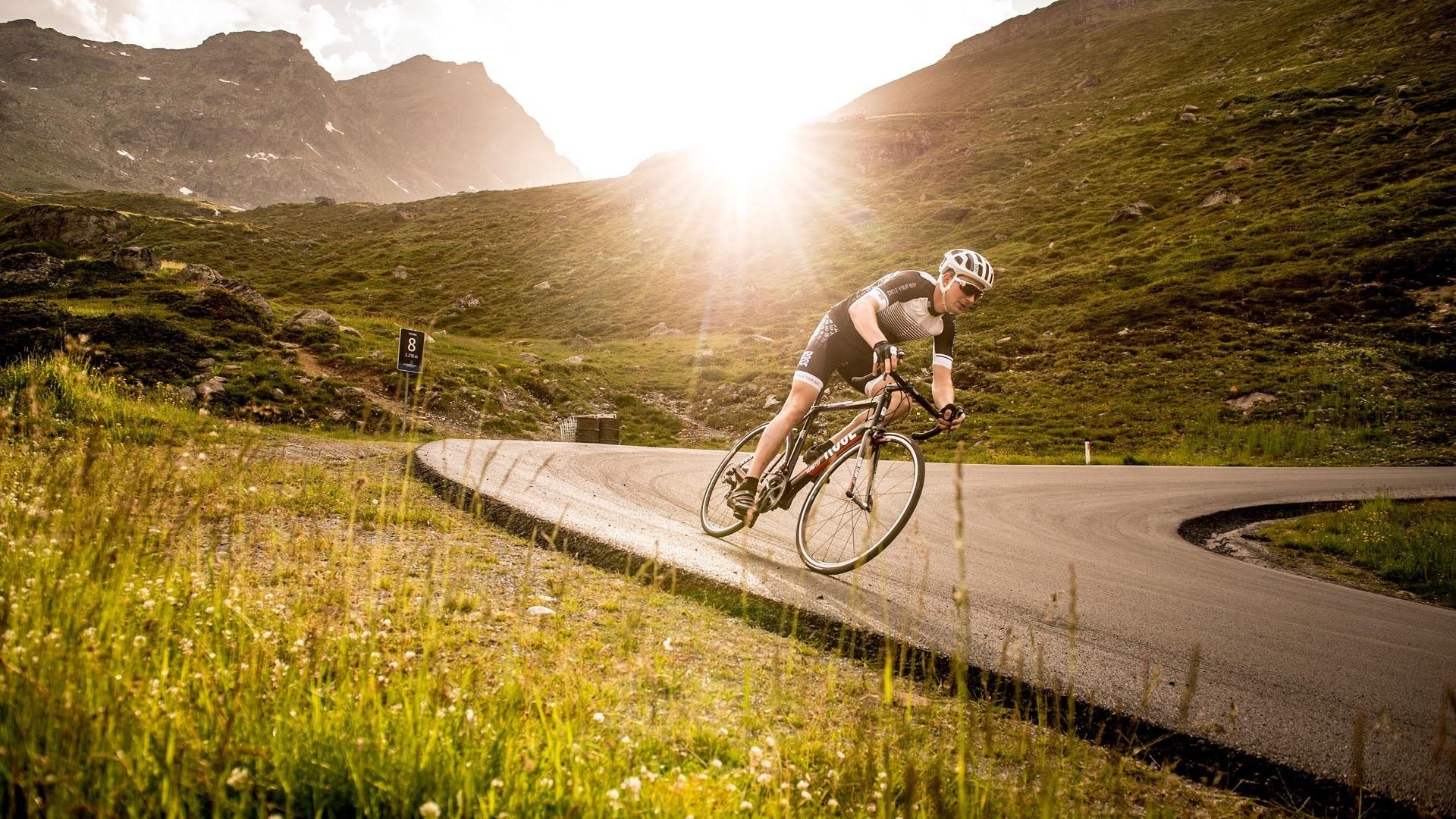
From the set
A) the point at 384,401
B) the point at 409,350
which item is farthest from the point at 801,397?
the point at 384,401

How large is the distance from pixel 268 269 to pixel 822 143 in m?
85.1

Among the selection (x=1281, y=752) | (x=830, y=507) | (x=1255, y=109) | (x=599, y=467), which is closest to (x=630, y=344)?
(x=599, y=467)

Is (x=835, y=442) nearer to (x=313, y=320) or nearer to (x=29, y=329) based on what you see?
(x=29, y=329)

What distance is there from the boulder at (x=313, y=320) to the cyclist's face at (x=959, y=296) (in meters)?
31.3

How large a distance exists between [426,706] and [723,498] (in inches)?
→ 217

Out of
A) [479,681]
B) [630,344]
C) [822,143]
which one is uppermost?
[822,143]

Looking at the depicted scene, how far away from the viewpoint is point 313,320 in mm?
29891

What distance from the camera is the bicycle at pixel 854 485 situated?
18.2ft

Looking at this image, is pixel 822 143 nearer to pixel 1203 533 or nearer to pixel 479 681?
pixel 1203 533

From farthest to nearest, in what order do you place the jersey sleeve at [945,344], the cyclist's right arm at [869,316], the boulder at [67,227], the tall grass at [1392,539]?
the boulder at [67,227] < the tall grass at [1392,539] < the jersey sleeve at [945,344] < the cyclist's right arm at [869,316]

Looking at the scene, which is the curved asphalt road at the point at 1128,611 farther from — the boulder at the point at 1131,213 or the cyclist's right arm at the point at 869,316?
the boulder at the point at 1131,213

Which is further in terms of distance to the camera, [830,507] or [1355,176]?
[1355,176]

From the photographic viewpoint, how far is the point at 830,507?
600cm

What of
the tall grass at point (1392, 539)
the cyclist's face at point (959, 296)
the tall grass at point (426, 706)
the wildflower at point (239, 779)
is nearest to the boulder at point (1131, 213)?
the tall grass at point (1392, 539)
